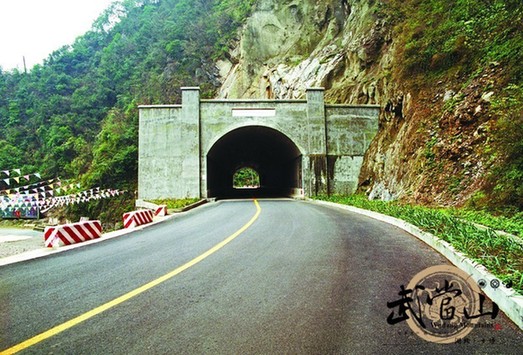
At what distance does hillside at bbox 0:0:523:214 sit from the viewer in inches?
407

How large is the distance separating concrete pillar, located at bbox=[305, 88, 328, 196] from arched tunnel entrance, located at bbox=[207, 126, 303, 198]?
0.93 m

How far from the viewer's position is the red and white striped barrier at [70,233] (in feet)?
23.2

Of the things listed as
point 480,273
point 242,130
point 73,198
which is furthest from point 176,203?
Answer: point 73,198

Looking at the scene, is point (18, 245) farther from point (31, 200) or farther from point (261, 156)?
point (261, 156)

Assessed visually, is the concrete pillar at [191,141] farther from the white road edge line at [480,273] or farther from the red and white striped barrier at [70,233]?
the white road edge line at [480,273]

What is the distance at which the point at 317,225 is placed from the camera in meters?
8.59

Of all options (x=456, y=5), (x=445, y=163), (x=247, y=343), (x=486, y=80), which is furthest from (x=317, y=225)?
(x=456, y=5)

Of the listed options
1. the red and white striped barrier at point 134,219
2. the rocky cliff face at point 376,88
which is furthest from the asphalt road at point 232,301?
the rocky cliff face at point 376,88

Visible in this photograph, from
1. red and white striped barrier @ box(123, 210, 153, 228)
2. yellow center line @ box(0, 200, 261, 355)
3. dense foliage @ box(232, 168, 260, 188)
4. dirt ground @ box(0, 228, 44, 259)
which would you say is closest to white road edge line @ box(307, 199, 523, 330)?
yellow center line @ box(0, 200, 261, 355)

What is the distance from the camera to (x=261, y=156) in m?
32.5

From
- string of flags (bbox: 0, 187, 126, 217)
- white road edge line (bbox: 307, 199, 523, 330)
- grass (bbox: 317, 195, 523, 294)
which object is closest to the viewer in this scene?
white road edge line (bbox: 307, 199, 523, 330)

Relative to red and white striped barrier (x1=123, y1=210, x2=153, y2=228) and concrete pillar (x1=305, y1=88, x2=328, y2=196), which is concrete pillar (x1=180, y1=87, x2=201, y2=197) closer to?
concrete pillar (x1=305, y1=88, x2=328, y2=196)

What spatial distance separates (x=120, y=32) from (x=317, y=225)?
266 feet

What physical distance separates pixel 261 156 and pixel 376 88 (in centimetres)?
1377
